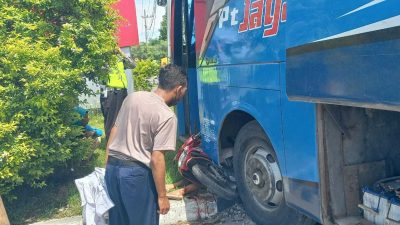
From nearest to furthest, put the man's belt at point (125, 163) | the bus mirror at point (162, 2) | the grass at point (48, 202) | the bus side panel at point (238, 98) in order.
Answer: the man's belt at point (125, 163) < the bus side panel at point (238, 98) < the grass at point (48, 202) < the bus mirror at point (162, 2)

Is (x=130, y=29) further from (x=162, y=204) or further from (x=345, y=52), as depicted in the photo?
(x=345, y=52)

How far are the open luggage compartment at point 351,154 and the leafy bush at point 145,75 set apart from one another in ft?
45.6

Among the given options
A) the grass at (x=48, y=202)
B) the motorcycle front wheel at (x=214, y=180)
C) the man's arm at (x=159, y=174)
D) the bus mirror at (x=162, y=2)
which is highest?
the bus mirror at (x=162, y=2)

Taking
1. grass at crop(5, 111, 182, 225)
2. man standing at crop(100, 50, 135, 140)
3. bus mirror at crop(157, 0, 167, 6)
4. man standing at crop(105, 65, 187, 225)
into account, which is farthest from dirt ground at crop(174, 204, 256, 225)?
bus mirror at crop(157, 0, 167, 6)

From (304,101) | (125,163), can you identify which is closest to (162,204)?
(125,163)

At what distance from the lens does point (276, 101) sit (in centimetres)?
302

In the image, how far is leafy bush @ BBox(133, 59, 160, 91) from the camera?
1652 cm

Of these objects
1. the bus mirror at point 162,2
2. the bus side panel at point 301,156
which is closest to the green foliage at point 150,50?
the bus mirror at point 162,2

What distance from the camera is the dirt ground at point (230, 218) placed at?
14.0ft

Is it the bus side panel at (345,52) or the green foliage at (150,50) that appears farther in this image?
the green foliage at (150,50)

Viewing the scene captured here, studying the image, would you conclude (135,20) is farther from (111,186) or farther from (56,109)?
(111,186)

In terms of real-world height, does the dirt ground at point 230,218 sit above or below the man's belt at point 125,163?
below

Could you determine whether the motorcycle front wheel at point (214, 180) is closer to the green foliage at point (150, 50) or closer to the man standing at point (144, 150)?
the man standing at point (144, 150)

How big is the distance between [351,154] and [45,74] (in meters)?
3.13
